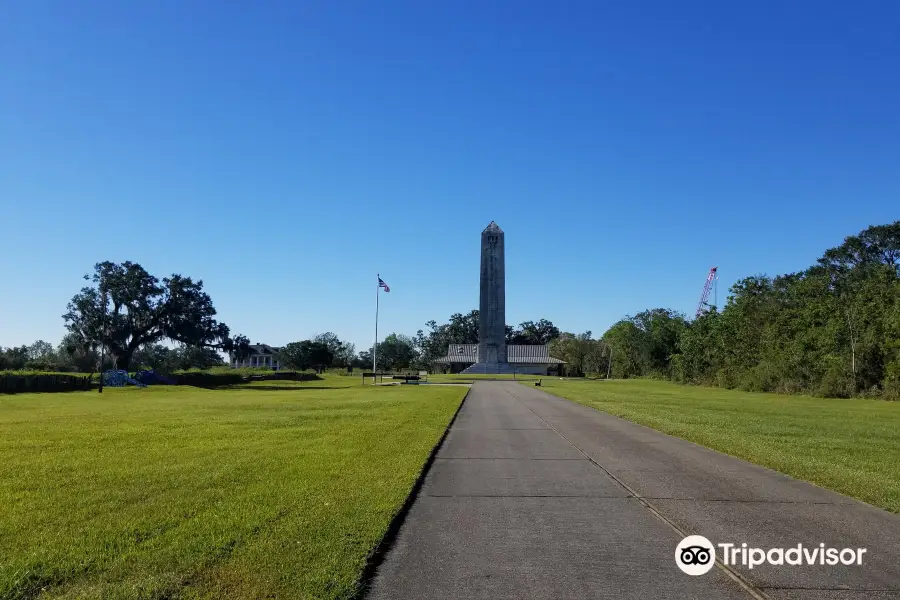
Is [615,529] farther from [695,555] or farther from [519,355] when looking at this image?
[519,355]

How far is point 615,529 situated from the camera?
24.0ft

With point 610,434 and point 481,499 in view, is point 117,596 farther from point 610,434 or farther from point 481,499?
point 610,434

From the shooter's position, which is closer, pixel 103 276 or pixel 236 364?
pixel 103 276

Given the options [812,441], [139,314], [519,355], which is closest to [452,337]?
[519,355]

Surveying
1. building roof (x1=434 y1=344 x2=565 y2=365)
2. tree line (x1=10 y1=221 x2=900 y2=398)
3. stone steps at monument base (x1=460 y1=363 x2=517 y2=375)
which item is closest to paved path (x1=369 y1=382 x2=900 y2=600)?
tree line (x1=10 y1=221 x2=900 y2=398)

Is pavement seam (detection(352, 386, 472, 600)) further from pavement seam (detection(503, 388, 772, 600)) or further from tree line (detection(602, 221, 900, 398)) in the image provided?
tree line (detection(602, 221, 900, 398))

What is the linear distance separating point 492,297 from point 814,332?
1769 inches

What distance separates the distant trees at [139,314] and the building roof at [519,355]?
4988cm

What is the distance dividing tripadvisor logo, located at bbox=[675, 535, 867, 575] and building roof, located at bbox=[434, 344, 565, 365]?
373ft

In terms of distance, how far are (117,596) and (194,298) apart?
8221 centimetres

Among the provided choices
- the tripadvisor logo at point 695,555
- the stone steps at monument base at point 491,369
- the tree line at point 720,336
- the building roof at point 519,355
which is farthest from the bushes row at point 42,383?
the building roof at point 519,355

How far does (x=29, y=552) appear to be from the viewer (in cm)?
606

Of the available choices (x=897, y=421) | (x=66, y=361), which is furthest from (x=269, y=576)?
(x=66, y=361)

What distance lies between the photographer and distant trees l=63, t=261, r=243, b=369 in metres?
76.9
